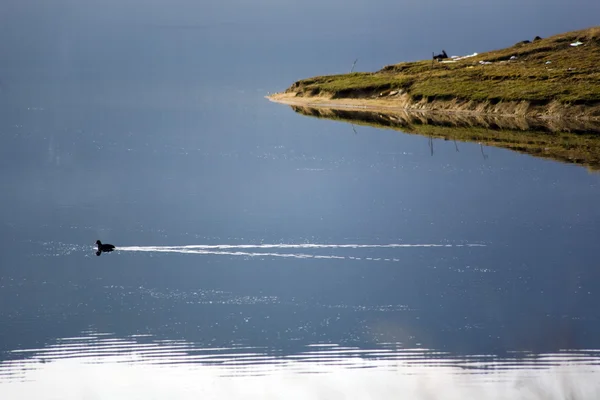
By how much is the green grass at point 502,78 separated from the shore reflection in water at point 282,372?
58.7 metres

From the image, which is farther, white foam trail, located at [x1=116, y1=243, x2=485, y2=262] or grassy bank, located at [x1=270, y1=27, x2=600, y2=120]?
grassy bank, located at [x1=270, y1=27, x2=600, y2=120]

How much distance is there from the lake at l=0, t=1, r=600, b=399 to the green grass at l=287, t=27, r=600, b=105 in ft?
75.8

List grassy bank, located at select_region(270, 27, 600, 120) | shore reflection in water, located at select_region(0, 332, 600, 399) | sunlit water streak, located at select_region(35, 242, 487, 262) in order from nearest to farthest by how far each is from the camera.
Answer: shore reflection in water, located at select_region(0, 332, 600, 399)
sunlit water streak, located at select_region(35, 242, 487, 262)
grassy bank, located at select_region(270, 27, 600, 120)

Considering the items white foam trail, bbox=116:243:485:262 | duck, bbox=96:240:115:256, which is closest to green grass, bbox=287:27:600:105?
white foam trail, bbox=116:243:485:262

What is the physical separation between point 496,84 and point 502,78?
2.11 m

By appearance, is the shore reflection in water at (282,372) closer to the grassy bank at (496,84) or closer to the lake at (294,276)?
the lake at (294,276)

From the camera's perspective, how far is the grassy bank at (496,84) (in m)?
85.3

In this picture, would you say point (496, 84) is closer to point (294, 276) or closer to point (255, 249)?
point (255, 249)

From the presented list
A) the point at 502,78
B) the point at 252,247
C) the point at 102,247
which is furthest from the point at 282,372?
the point at 502,78

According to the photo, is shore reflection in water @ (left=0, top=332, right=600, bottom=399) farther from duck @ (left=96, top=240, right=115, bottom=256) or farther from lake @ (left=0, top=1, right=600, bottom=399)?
duck @ (left=96, top=240, right=115, bottom=256)

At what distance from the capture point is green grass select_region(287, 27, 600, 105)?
87.2 meters

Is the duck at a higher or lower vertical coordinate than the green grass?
lower

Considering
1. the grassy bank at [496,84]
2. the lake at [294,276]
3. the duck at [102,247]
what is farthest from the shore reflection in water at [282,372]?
the grassy bank at [496,84]

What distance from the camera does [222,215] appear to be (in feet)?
145
